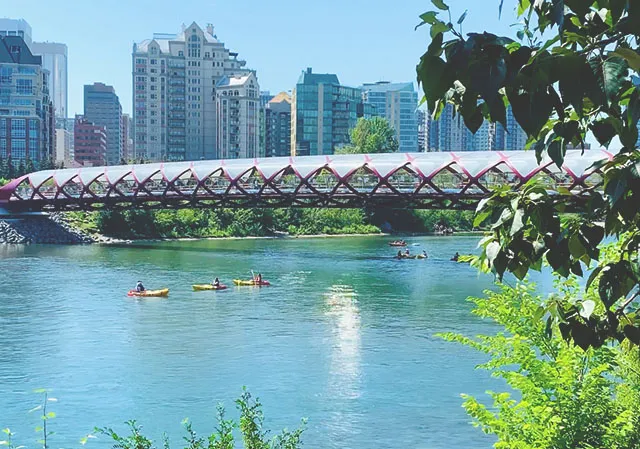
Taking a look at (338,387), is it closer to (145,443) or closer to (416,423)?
(416,423)

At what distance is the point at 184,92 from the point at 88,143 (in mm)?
34647

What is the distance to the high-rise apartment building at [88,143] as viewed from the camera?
154 m

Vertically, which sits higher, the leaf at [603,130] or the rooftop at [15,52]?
the rooftop at [15,52]

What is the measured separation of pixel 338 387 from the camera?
18391 millimetres

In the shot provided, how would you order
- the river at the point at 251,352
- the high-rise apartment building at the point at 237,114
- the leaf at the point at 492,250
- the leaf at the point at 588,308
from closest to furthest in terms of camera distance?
1. the leaf at the point at 492,250
2. the leaf at the point at 588,308
3. the river at the point at 251,352
4. the high-rise apartment building at the point at 237,114

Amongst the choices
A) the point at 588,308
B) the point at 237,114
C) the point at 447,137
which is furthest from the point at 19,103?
the point at 588,308

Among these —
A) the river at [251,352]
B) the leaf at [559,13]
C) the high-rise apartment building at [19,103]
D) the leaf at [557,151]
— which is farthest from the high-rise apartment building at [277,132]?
the leaf at [559,13]

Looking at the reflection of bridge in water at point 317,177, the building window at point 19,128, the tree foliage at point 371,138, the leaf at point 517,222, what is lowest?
the leaf at point 517,222

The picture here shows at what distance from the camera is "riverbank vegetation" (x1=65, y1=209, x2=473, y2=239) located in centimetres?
6600

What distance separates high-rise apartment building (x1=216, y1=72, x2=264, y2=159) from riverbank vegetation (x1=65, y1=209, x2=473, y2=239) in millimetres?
43915

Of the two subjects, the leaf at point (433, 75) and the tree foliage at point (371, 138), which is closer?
the leaf at point (433, 75)

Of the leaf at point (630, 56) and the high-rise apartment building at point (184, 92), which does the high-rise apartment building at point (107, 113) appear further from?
the leaf at point (630, 56)

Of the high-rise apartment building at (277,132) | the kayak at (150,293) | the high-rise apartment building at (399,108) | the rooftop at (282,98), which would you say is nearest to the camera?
the kayak at (150,293)

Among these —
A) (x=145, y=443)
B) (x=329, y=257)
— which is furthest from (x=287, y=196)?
(x=145, y=443)
